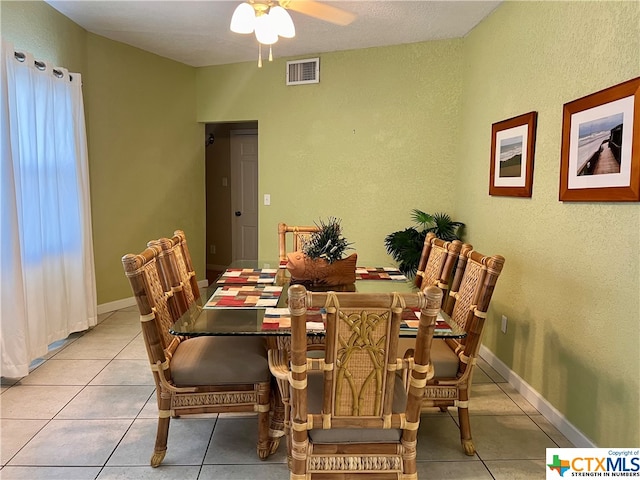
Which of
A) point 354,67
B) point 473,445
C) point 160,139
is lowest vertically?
point 473,445

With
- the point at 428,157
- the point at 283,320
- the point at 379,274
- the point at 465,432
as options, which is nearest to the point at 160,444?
the point at 283,320

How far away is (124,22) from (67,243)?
185cm

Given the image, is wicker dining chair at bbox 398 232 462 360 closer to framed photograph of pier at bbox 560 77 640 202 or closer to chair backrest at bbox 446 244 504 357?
chair backrest at bbox 446 244 504 357

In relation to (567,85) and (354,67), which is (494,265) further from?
(354,67)

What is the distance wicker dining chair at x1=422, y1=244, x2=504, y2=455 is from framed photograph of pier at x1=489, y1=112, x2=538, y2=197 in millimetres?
925

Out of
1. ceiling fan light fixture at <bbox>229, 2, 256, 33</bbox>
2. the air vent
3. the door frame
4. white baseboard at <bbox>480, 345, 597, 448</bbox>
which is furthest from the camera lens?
the door frame

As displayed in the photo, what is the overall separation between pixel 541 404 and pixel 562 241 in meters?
0.93

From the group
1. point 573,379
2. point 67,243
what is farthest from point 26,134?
point 573,379

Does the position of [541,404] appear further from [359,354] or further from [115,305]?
[115,305]

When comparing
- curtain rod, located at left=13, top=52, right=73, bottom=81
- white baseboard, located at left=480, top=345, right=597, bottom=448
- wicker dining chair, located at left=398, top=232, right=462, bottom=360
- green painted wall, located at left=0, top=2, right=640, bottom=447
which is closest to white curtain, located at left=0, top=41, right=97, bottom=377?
curtain rod, located at left=13, top=52, right=73, bottom=81

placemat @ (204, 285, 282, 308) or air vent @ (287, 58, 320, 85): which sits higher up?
air vent @ (287, 58, 320, 85)

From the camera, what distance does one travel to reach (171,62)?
4.92 m

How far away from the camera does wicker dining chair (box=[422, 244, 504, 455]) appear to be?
2025 millimetres

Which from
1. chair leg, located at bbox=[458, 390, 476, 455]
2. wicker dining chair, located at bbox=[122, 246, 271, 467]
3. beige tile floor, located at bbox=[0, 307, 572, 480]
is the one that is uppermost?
wicker dining chair, located at bbox=[122, 246, 271, 467]
